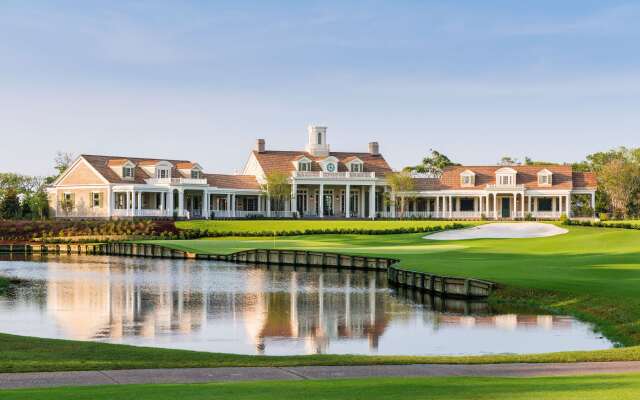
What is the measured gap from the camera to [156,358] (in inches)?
626

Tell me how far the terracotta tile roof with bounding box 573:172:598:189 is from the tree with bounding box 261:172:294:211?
27961 mm

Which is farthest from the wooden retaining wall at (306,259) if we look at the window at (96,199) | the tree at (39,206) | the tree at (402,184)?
the tree at (402,184)

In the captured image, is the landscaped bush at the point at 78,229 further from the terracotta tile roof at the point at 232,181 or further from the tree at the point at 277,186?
the tree at the point at 277,186

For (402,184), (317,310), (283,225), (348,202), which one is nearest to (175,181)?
(283,225)

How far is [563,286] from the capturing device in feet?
97.9

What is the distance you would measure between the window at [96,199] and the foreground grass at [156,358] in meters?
62.1

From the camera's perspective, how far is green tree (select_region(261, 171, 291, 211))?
80938 millimetres

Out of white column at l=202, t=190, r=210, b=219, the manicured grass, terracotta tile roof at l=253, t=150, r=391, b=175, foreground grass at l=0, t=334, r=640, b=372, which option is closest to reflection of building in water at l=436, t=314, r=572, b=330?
foreground grass at l=0, t=334, r=640, b=372

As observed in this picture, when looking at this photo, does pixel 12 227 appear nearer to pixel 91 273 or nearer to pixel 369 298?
pixel 91 273

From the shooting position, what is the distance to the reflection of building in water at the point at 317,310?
2422 cm

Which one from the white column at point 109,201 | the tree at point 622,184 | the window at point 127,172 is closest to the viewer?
the white column at point 109,201

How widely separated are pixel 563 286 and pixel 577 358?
562 inches

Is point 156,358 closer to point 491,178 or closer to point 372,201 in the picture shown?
point 372,201

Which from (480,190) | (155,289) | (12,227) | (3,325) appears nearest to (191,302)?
(155,289)
